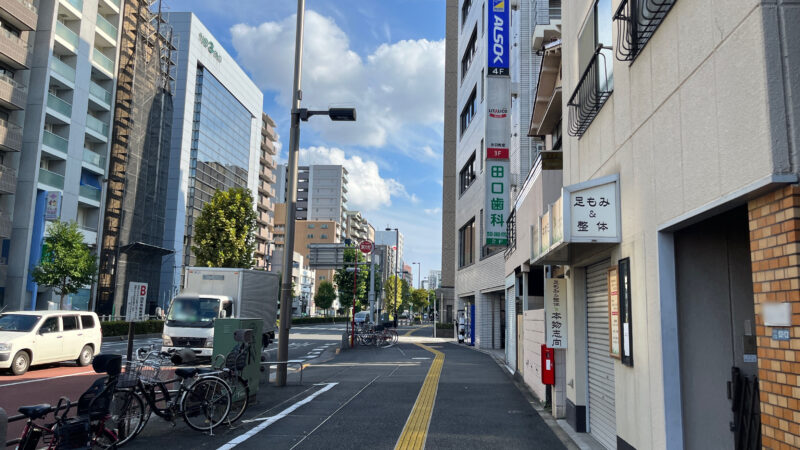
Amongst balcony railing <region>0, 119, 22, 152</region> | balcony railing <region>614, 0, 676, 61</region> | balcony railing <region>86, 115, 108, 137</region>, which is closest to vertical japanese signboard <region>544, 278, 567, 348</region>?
balcony railing <region>614, 0, 676, 61</region>

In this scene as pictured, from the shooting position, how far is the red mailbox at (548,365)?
9742 millimetres

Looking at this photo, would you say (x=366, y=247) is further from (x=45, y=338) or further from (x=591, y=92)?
(x=591, y=92)

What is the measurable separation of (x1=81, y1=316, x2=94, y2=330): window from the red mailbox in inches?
540

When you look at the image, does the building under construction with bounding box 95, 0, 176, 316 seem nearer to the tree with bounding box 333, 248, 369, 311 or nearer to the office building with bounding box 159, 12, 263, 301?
the office building with bounding box 159, 12, 263, 301

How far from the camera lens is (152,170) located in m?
50.5

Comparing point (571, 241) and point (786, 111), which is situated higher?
point (786, 111)

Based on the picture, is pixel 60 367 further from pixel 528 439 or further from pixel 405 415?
pixel 528 439

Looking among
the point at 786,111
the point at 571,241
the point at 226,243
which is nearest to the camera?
the point at 786,111

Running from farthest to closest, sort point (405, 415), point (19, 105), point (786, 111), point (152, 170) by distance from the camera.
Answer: point (152, 170), point (19, 105), point (405, 415), point (786, 111)

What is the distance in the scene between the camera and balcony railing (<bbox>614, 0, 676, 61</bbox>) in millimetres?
5113

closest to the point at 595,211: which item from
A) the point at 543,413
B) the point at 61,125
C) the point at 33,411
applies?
the point at 543,413

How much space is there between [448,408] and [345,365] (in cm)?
868

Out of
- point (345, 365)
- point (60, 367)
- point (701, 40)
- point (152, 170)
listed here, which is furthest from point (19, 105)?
point (701, 40)

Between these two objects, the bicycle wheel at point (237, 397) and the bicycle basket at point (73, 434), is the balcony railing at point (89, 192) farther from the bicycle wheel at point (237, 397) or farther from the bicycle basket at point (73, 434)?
the bicycle basket at point (73, 434)
